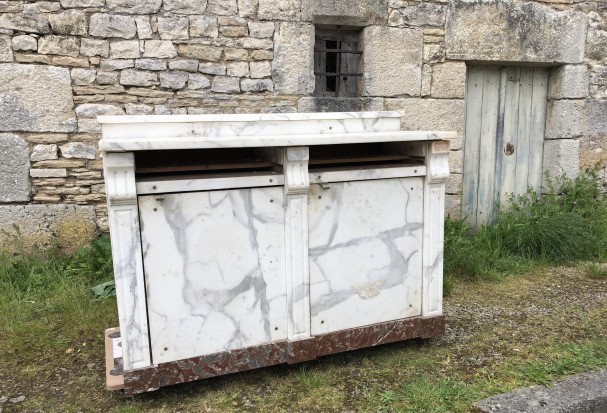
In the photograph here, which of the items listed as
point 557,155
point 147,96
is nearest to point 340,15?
point 147,96

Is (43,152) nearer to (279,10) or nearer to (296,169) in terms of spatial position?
(279,10)

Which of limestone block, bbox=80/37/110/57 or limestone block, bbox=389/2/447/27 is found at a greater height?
limestone block, bbox=389/2/447/27

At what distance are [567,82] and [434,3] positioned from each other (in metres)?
1.70

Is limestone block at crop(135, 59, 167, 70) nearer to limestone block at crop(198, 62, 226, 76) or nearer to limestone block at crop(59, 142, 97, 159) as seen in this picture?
limestone block at crop(198, 62, 226, 76)

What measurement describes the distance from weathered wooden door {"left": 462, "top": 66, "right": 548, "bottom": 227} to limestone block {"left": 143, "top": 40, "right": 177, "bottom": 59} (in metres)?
→ 2.92

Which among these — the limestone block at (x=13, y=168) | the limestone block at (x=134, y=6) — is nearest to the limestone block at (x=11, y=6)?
the limestone block at (x=134, y=6)

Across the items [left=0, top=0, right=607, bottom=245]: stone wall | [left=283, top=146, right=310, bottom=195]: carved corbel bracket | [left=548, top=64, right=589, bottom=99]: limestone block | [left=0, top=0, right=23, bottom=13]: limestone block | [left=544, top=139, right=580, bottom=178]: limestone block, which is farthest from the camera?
[left=544, top=139, right=580, bottom=178]: limestone block

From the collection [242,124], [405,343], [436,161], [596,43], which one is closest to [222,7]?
[242,124]

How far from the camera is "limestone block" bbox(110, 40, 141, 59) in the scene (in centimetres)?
400

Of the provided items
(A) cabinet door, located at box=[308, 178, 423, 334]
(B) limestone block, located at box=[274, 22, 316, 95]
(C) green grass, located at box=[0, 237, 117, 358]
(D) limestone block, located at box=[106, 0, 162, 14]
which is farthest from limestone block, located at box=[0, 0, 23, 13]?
(A) cabinet door, located at box=[308, 178, 423, 334]

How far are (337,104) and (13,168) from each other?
9.08 ft

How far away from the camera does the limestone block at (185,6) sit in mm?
4055

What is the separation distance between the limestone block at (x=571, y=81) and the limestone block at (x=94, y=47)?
173 inches

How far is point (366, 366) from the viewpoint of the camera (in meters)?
2.79
